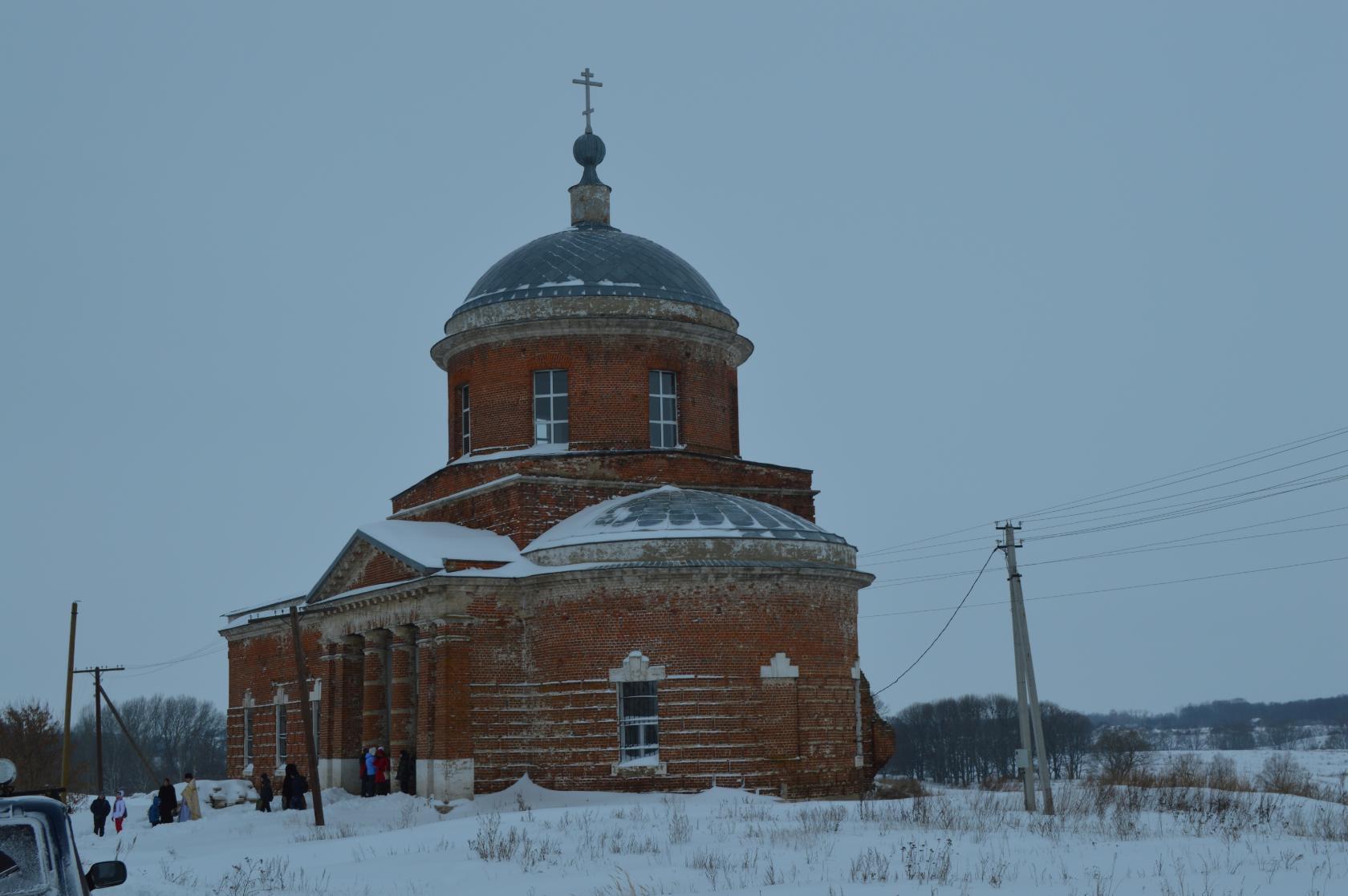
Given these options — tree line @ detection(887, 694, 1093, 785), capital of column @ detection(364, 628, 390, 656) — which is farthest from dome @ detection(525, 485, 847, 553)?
tree line @ detection(887, 694, 1093, 785)

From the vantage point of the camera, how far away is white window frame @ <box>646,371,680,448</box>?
29.1 meters

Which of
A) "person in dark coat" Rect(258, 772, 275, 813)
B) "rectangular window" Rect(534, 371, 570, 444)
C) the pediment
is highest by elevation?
"rectangular window" Rect(534, 371, 570, 444)

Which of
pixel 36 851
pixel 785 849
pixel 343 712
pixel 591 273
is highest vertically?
pixel 591 273

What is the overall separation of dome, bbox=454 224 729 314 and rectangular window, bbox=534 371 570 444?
1.68m

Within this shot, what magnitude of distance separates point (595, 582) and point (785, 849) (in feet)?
32.4

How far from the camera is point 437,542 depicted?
85.9 ft

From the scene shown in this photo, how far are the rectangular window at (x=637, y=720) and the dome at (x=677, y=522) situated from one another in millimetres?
2500

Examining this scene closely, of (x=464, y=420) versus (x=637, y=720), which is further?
(x=464, y=420)

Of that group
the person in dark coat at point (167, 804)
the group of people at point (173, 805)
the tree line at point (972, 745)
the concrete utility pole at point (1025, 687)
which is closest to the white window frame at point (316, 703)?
the group of people at point (173, 805)

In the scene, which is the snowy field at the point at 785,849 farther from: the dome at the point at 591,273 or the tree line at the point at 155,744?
the tree line at the point at 155,744

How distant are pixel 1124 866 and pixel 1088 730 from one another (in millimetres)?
73714

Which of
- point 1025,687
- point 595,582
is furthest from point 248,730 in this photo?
point 1025,687

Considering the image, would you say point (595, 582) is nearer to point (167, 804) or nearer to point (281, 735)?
point (167, 804)

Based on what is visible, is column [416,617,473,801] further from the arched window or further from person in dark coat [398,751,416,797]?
the arched window
